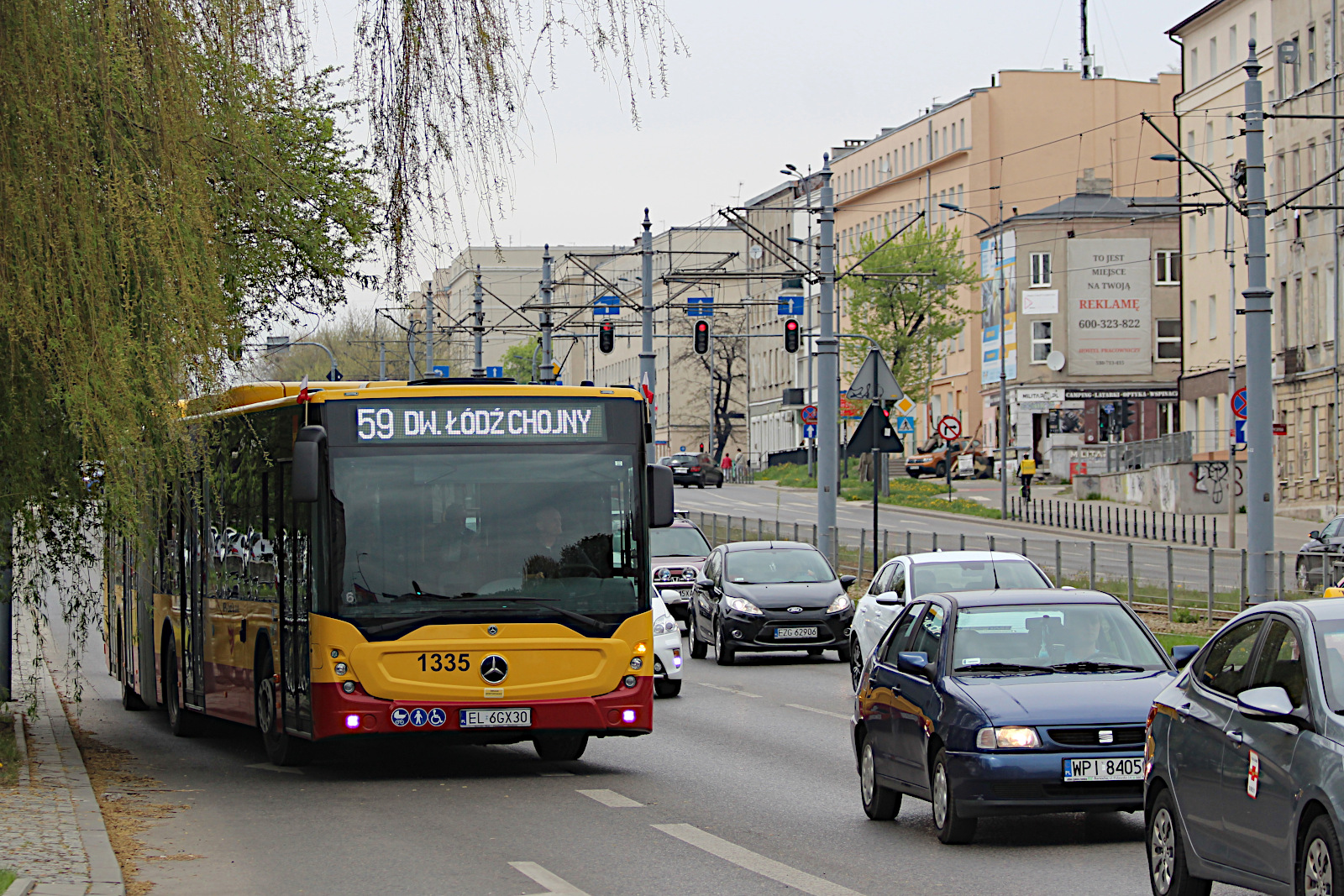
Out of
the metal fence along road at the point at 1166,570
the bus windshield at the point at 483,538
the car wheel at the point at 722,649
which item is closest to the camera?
the bus windshield at the point at 483,538

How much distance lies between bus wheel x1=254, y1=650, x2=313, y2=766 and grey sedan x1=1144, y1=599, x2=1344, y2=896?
8210 millimetres

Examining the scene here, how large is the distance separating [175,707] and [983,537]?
25262 millimetres

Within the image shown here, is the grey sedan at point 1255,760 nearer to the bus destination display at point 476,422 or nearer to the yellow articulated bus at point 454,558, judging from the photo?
the yellow articulated bus at point 454,558

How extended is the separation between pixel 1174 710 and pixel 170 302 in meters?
5.90

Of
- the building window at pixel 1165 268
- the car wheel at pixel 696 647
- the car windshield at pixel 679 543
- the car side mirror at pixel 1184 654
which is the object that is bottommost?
the car wheel at pixel 696 647

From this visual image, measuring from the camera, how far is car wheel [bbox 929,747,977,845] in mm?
11102

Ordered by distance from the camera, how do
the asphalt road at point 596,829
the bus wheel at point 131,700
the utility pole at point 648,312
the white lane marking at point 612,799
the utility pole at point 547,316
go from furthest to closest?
the utility pole at point 547,316, the utility pole at point 648,312, the bus wheel at point 131,700, the white lane marking at point 612,799, the asphalt road at point 596,829

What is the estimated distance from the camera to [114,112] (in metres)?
10.5

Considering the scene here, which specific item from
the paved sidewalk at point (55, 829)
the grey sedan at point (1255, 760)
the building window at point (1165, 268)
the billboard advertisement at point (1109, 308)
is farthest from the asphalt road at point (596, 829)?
the building window at point (1165, 268)

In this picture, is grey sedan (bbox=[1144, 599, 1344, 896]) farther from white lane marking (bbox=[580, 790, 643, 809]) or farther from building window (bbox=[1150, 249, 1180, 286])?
building window (bbox=[1150, 249, 1180, 286])

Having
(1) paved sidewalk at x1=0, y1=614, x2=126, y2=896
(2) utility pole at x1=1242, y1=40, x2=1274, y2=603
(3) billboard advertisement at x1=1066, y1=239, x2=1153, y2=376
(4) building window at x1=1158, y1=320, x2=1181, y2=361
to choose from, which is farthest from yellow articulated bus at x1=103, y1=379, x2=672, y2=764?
(4) building window at x1=1158, y1=320, x2=1181, y2=361

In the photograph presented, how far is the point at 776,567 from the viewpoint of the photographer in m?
28.4

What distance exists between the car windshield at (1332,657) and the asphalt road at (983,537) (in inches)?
923

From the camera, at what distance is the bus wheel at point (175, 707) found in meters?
19.6
